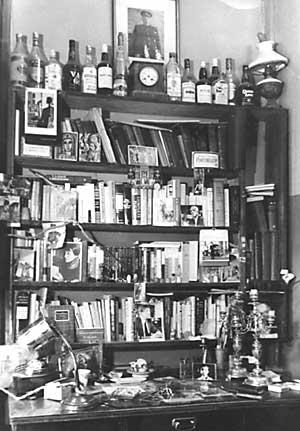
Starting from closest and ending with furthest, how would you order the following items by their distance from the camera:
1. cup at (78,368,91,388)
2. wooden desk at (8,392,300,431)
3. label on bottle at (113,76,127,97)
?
wooden desk at (8,392,300,431), cup at (78,368,91,388), label on bottle at (113,76,127,97)

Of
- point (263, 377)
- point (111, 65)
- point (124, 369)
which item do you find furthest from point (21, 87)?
point (263, 377)

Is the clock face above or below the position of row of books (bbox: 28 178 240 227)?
above

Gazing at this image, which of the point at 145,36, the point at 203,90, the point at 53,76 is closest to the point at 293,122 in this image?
the point at 203,90

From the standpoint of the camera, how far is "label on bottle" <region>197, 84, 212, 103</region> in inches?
139

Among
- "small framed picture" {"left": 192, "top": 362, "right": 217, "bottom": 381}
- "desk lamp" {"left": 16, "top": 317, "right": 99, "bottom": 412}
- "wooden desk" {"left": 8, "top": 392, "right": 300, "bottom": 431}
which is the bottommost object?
"wooden desk" {"left": 8, "top": 392, "right": 300, "bottom": 431}

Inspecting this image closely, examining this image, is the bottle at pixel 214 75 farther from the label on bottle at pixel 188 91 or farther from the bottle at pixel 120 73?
the bottle at pixel 120 73

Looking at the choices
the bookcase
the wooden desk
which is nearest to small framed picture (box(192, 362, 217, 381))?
the bookcase

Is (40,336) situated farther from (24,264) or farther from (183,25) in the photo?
(183,25)

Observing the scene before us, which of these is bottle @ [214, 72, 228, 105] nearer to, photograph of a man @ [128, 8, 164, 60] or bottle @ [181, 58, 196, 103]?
bottle @ [181, 58, 196, 103]

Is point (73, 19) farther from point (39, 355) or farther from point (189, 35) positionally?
point (39, 355)

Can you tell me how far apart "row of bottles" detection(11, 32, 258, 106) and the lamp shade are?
0.11m

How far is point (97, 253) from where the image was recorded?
10.9ft

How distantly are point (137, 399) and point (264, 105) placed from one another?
1849mm

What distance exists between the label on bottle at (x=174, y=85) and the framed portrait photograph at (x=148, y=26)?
0.41 ft
